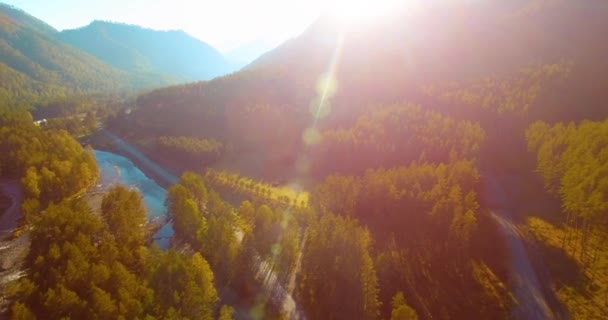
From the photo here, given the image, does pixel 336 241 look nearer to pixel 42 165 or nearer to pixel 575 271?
pixel 575 271

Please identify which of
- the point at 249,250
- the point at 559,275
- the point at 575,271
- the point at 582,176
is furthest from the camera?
the point at 582,176

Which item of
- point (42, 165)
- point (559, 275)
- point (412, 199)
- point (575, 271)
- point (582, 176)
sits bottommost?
point (42, 165)

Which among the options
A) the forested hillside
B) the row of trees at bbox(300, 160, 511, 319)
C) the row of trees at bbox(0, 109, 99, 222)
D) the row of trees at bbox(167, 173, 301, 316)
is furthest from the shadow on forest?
the row of trees at bbox(0, 109, 99, 222)

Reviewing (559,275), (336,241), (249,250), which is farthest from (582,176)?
(249,250)

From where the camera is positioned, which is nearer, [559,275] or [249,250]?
[559,275]

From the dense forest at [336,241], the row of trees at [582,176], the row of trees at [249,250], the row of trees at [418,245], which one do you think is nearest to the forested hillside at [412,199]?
the row of trees at [418,245]

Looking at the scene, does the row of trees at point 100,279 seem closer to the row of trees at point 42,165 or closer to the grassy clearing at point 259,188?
the row of trees at point 42,165

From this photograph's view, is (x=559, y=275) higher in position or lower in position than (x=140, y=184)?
higher

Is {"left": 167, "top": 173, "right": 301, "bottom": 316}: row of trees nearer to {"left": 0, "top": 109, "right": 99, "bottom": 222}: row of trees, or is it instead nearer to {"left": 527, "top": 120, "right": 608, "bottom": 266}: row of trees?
{"left": 0, "top": 109, "right": 99, "bottom": 222}: row of trees
